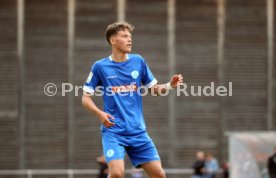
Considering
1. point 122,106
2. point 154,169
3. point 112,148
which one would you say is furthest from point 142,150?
point 122,106

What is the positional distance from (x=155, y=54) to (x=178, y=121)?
108 inches

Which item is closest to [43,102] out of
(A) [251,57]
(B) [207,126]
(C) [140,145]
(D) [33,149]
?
(D) [33,149]

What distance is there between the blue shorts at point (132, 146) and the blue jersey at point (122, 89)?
0.07 metres

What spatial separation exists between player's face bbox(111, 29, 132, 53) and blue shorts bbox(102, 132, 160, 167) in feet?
3.71

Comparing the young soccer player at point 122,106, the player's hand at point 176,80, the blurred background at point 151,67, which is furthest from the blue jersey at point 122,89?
the blurred background at point 151,67

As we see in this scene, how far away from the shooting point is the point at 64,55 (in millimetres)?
27984

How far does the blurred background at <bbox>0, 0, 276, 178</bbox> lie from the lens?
27797 mm

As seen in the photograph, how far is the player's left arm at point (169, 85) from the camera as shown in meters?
9.37

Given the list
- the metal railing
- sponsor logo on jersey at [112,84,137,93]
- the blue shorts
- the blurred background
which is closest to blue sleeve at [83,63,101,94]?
sponsor logo on jersey at [112,84,137,93]

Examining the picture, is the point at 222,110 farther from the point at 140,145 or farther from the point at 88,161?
the point at 140,145

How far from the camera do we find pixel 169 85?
951 cm

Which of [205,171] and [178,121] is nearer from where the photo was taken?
[205,171]

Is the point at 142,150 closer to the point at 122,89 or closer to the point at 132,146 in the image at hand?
the point at 132,146

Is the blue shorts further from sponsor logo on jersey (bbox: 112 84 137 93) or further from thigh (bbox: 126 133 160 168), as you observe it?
sponsor logo on jersey (bbox: 112 84 137 93)
